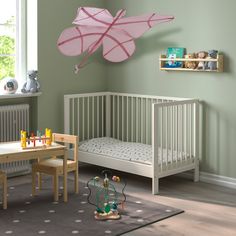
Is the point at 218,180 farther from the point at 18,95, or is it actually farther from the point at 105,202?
the point at 18,95

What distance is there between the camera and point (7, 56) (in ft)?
17.4

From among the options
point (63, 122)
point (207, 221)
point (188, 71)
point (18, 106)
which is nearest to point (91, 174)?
point (63, 122)

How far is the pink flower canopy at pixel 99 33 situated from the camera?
125 inches

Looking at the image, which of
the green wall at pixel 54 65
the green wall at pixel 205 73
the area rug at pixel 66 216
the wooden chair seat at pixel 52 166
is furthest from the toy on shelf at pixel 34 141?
the green wall at pixel 205 73

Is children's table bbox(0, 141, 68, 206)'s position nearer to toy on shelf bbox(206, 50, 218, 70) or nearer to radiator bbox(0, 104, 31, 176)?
radiator bbox(0, 104, 31, 176)

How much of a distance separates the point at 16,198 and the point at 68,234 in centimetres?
102

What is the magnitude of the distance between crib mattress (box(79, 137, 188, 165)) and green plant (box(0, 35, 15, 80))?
1.03 m

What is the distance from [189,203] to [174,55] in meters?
1.53

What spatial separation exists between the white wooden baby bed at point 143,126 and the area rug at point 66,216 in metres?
0.50

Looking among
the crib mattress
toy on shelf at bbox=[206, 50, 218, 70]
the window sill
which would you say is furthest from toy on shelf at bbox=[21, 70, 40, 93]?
toy on shelf at bbox=[206, 50, 218, 70]

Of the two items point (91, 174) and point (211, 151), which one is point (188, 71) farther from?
point (91, 174)

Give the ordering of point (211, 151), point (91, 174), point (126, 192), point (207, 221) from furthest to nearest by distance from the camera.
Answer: point (91, 174)
point (211, 151)
point (126, 192)
point (207, 221)

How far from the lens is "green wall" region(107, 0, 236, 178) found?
15.7 feet

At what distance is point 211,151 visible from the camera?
4996 millimetres
